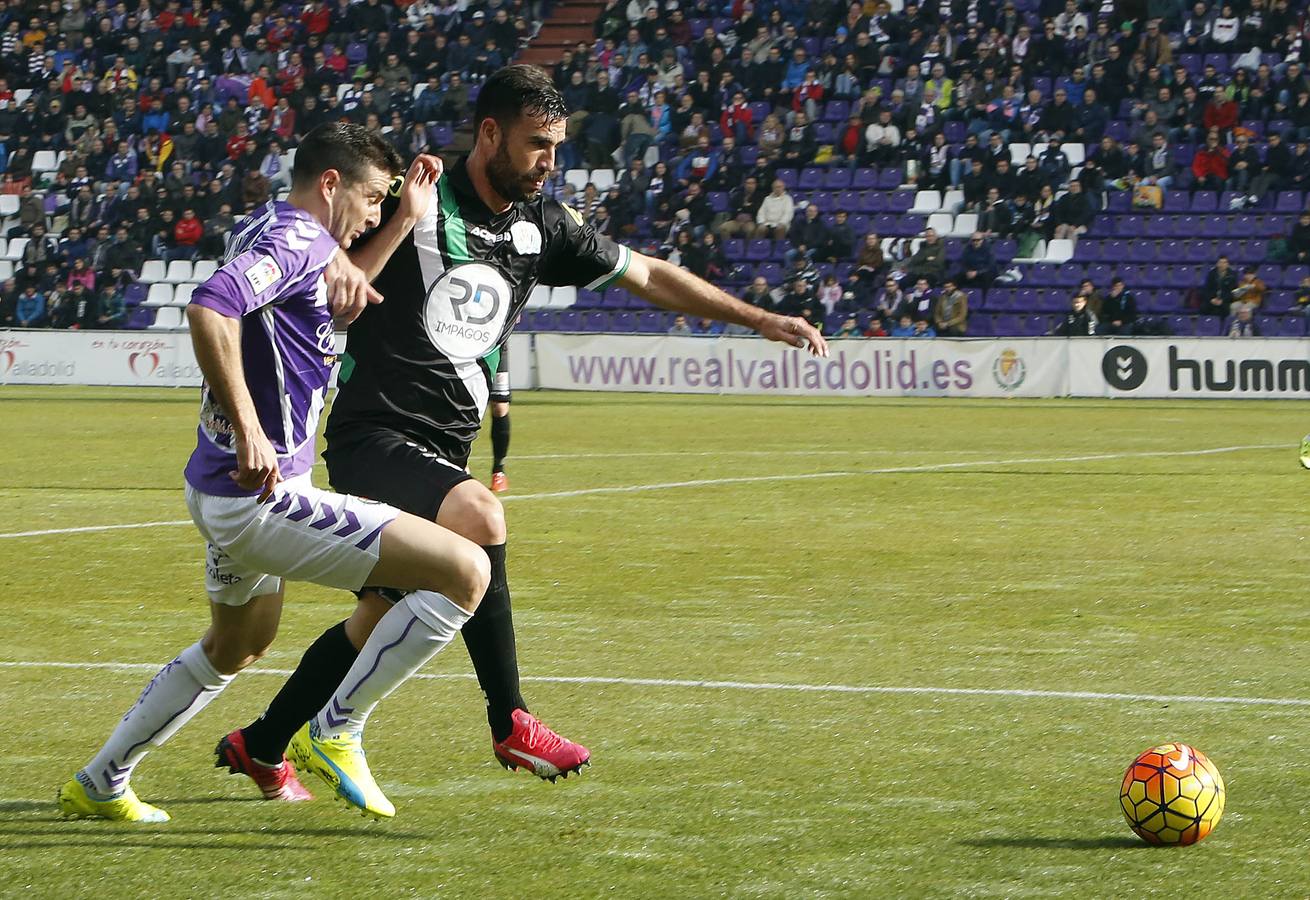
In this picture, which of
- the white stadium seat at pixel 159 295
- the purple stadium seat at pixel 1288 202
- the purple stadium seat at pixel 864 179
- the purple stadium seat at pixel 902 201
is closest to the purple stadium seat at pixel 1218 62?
the purple stadium seat at pixel 1288 202

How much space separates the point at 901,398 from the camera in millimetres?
28531

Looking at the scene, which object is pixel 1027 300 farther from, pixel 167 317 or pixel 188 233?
pixel 188 233

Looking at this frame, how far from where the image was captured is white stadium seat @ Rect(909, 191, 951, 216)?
3192 centimetres

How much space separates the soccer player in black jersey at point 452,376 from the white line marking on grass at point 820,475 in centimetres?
705

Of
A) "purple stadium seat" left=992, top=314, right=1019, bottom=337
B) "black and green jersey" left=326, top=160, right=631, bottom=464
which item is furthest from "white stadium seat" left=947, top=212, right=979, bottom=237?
"black and green jersey" left=326, top=160, right=631, bottom=464

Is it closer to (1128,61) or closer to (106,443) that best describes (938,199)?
(1128,61)

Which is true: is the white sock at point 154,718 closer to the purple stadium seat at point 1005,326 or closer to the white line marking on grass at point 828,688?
the white line marking on grass at point 828,688

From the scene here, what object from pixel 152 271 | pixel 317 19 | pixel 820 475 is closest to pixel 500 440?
pixel 820 475

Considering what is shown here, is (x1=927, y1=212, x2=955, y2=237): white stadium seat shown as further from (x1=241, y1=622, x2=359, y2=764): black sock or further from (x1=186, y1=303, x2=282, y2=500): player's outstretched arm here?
(x1=186, y1=303, x2=282, y2=500): player's outstretched arm

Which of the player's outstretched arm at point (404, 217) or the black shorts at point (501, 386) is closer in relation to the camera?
the player's outstretched arm at point (404, 217)

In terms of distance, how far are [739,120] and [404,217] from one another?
28.9 metres

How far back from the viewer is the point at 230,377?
4332mm

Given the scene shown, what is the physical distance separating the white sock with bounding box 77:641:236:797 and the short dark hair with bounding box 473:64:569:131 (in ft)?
5.66

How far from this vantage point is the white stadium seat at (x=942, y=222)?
104 feet
